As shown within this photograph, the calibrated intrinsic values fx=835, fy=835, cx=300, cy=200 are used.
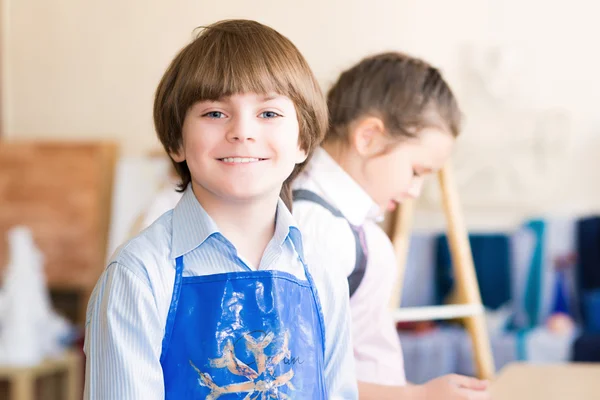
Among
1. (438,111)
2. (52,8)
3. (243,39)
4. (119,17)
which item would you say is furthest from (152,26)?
(243,39)

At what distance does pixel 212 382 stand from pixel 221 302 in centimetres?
8

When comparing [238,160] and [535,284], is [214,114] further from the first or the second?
[535,284]

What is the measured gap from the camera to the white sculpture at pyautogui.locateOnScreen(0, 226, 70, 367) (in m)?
3.17

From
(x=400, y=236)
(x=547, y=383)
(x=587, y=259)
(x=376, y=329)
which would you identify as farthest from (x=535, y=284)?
(x=376, y=329)

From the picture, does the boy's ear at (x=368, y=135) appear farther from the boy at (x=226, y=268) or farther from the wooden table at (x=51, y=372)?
the wooden table at (x=51, y=372)

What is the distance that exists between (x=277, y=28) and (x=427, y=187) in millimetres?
1027

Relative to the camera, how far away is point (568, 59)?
11.8 feet

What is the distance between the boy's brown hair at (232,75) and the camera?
0.85 meters

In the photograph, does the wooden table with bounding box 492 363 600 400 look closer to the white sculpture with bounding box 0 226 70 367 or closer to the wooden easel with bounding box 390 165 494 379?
the wooden easel with bounding box 390 165 494 379

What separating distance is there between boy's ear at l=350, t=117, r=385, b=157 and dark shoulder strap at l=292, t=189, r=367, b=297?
0.11 meters

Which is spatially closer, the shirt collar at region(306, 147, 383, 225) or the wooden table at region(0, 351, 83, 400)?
the shirt collar at region(306, 147, 383, 225)

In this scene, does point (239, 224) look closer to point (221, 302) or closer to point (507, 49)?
point (221, 302)

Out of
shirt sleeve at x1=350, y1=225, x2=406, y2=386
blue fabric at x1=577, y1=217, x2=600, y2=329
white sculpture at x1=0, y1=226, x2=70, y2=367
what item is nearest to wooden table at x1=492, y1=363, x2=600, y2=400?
shirt sleeve at x1=350, y1=225, x2=406, y2=386

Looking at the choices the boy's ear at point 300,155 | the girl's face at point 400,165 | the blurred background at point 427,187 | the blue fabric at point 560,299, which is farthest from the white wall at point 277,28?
the boy's ear at point 300,155
